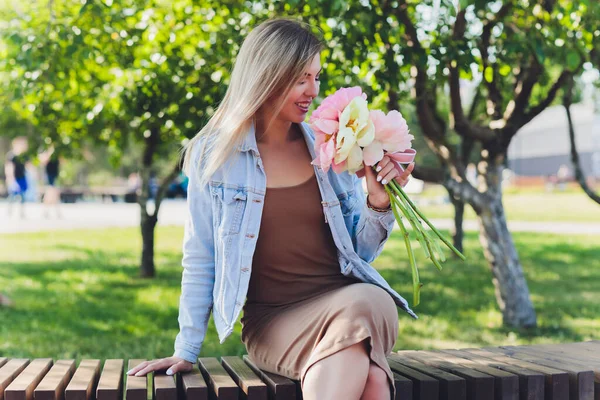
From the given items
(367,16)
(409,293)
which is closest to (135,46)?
(367,16)

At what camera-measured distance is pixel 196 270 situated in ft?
9.51

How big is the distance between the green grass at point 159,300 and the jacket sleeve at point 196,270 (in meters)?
2.61

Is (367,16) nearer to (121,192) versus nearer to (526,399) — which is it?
(526,399)

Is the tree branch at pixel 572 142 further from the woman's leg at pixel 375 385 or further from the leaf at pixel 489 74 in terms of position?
the woman's leg at pixel 375 385

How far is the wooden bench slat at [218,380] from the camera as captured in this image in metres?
2.68

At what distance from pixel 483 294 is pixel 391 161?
575 centimetres

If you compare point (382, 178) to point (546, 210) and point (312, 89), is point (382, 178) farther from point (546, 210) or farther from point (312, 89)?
point (546, 210)

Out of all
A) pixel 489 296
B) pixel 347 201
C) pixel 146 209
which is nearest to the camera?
pixel 347 201

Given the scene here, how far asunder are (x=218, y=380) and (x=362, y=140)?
1000 mm

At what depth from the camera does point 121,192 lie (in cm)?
3083

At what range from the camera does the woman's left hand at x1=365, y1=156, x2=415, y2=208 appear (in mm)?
2701

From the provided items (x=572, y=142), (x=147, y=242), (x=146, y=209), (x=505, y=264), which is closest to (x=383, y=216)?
(x=505, y=264)

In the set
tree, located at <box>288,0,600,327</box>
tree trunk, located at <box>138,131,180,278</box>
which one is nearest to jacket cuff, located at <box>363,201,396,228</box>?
tree, located at <box>288,0,600,327</box>

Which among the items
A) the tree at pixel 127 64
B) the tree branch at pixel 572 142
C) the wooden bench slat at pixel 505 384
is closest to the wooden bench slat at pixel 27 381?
the wooden bench slat at pixel 505 384
